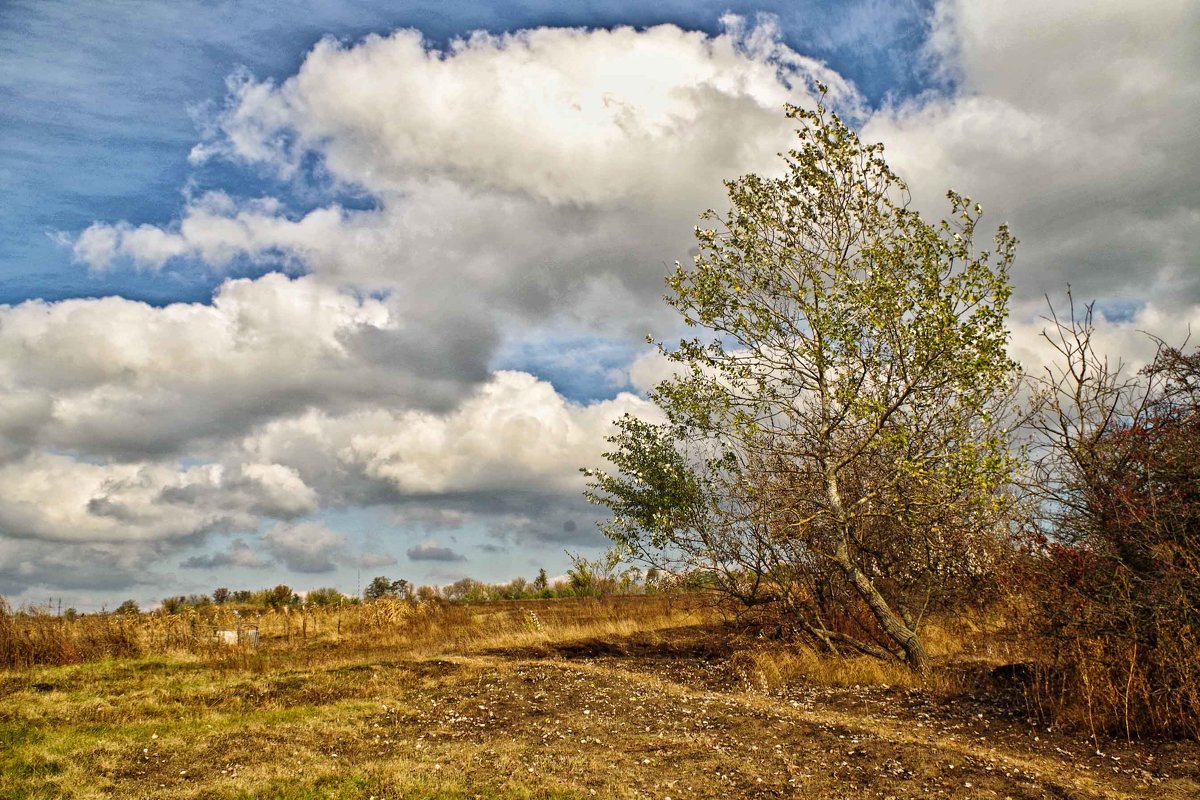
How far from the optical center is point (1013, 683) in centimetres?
1451

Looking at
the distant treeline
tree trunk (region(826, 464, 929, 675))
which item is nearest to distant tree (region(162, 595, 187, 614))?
the distant treeline

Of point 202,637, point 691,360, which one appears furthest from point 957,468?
point 202,637

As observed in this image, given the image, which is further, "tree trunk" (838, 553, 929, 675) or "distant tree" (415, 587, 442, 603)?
"distant tree" (415, 587, 442, 603)

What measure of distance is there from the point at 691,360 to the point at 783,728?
318 inches

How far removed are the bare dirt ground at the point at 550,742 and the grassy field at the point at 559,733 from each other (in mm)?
48

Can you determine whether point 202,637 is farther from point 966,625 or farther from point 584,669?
point 966,625

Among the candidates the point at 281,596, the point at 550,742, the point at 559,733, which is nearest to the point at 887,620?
the point at 559,733

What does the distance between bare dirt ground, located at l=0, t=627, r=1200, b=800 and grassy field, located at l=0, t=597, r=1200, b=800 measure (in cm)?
5

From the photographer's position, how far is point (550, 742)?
12.2 meters

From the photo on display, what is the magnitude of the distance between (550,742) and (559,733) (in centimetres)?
53

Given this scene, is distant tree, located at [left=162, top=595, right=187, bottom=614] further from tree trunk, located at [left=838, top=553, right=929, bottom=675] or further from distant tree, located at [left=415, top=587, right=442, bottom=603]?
tree trunk, located at [left=838, top=553, right=929, bottom=675]

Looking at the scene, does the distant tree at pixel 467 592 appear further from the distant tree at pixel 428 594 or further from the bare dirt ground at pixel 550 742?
the bare dirt ground at pixel 550 742

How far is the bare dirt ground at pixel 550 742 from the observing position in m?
9.71

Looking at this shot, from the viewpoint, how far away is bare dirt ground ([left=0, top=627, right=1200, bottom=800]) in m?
9.71
